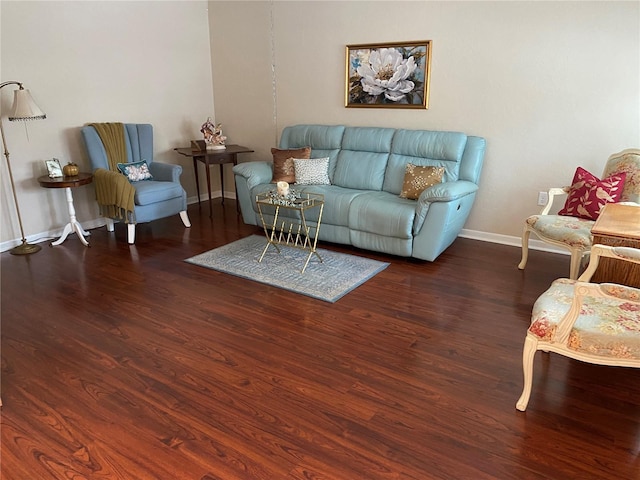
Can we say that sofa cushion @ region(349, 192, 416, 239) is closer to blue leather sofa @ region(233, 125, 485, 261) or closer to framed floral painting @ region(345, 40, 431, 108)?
blue leather sofa @ region(233, 125, 485, 261)

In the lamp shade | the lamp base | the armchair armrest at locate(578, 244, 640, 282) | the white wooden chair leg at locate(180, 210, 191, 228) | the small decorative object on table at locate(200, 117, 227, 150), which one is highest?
the lamp shade

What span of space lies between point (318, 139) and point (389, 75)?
94 cm

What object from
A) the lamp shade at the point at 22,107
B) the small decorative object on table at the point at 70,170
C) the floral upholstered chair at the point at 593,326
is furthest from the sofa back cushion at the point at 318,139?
the floral upholstered chair at the point at 593,326

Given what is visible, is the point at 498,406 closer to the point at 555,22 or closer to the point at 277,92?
the point at 555,22

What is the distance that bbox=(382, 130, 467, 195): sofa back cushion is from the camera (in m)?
4.25

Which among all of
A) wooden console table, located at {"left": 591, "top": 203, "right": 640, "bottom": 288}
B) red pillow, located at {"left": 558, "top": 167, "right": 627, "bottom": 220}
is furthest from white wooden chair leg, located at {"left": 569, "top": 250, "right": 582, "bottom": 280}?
wooden console table, located at {"left": 591, "top": 203, "right": 640, "bottom": 288}

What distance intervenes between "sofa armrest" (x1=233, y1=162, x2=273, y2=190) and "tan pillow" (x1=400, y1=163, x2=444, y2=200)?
→ 1.39m

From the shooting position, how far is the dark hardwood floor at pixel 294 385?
1.91m

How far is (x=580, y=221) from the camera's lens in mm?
3453

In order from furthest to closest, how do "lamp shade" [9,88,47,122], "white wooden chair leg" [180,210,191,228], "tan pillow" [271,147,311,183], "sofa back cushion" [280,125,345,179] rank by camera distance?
1. "white wooden chair leg" [180,210,191,228]
2. "sofa back cushion" [280,125,345,179]
3. "tan pillow" [271,147,311,183]
4. "lamp shade" [9,88,47,122]

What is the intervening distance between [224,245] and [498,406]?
2.90 metres

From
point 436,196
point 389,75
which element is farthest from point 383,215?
point 389,75

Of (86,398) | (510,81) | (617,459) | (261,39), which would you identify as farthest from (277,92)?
(617,459)

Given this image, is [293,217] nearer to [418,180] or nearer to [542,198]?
[418,180]
